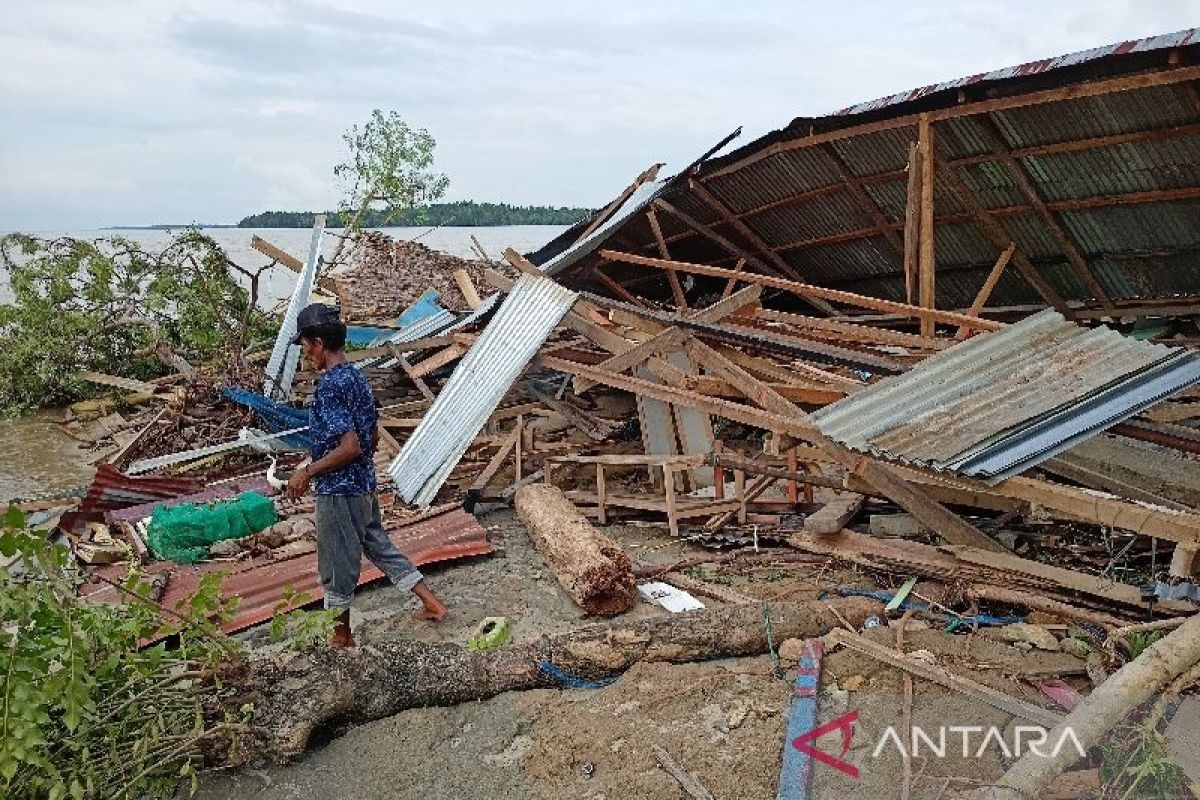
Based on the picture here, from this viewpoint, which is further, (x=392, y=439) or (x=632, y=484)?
(x=392, y=439)

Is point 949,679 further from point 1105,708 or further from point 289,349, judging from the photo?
point 289,349

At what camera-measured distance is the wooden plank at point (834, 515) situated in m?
5.54

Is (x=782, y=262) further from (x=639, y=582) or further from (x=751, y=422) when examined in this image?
(x=639, y=582)

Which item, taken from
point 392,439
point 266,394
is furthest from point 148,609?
point 266,394

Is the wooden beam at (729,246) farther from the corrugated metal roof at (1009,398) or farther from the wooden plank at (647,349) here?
the corrugated metal roof at (1009,398)

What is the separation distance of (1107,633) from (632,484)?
13.6 feet

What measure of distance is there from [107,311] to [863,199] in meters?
11.2

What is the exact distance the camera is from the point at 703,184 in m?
10.0

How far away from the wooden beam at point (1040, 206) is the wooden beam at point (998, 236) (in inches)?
13.2

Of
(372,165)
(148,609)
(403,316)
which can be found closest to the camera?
(148,609)

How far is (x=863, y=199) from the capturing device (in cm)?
906

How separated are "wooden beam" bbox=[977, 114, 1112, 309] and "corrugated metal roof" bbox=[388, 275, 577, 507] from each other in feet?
12.5

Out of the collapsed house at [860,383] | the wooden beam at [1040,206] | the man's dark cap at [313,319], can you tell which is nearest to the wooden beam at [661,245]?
the collapsed house at [860,383]

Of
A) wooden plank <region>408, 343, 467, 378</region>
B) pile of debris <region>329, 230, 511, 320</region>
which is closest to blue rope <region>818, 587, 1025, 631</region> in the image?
wooden plank <region>408, 343, 467, 378</region>
